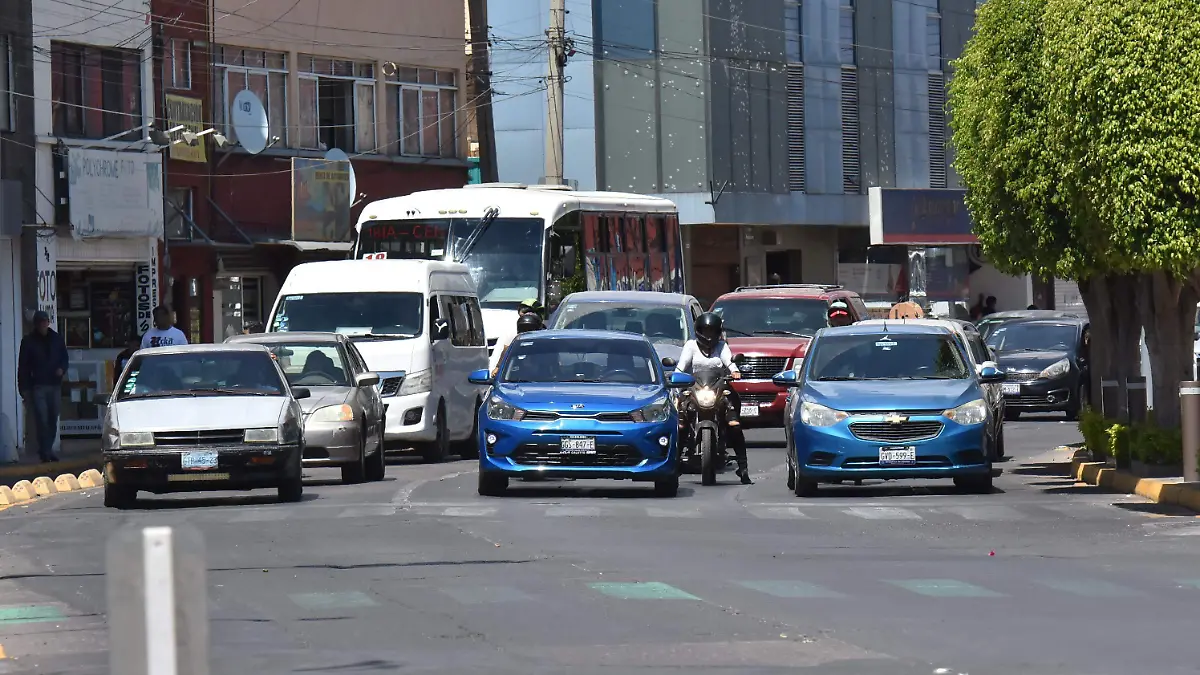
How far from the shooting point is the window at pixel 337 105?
148ft

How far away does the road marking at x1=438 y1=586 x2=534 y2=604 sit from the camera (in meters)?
11.9

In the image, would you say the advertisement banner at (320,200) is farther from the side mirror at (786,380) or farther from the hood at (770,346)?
the side mirror at (786,380)

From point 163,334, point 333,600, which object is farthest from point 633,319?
point 333,600

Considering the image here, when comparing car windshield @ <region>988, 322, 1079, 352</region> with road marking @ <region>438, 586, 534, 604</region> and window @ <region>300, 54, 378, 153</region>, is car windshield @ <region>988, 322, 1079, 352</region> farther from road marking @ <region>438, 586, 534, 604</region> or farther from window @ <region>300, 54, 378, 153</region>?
road marking @ <region>438, 586, 534, 604</region>

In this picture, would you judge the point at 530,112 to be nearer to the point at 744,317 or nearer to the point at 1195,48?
the point at 744,317

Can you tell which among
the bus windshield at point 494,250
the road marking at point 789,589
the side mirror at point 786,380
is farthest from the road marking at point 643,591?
the bus windshield at point 494,250

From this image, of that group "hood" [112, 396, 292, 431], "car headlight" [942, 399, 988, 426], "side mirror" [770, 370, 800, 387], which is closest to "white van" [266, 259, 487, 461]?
"hood" [112, 396, 292, 431]

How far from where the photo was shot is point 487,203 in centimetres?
3158

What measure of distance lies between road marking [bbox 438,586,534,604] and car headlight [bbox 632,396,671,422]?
24.7 ft

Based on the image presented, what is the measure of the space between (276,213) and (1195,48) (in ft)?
93.8

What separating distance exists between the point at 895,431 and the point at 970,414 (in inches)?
27.4

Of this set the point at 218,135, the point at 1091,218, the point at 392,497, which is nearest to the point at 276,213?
the point at 218,135

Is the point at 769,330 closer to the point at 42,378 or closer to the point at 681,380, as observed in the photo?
the point at 681,380

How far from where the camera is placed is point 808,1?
5759cm
